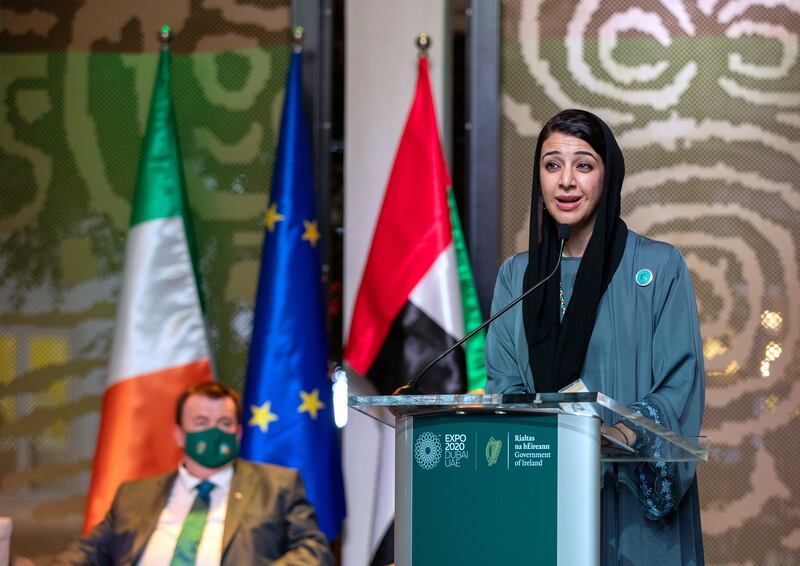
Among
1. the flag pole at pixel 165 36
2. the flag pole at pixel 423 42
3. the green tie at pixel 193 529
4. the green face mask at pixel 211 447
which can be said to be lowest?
the green tie at pixel 193 529

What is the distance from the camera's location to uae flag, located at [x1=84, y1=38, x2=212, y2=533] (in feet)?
14.6

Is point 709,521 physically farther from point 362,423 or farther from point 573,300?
point 573,300

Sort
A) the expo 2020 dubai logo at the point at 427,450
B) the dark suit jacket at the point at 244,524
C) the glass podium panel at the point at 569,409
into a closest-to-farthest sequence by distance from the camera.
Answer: the glass podium panel at the point at 569,409 → the expo 2020 dubai logo at the point at 427,450 → the dark suit jacket at the point at 244,524

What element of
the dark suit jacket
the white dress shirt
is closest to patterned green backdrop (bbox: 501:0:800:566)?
the dark suit jacket

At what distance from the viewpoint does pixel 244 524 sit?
400cm

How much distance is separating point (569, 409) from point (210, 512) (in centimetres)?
240

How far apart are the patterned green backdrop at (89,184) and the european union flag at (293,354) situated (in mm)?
388

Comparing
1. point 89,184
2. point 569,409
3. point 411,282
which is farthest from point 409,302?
point 569,409

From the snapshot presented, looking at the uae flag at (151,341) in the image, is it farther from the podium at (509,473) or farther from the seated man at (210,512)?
the podium at (509,473)

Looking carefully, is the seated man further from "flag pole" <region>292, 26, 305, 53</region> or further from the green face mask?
"flag pole" <region>292, 26, 305, 53</region>

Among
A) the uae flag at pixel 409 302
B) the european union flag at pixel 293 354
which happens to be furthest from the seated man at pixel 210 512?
the uae flag at pixel 409 302

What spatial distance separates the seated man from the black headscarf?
1722 mm

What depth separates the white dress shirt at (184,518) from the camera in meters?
3.99

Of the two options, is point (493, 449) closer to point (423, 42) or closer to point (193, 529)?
point (193, 529)
